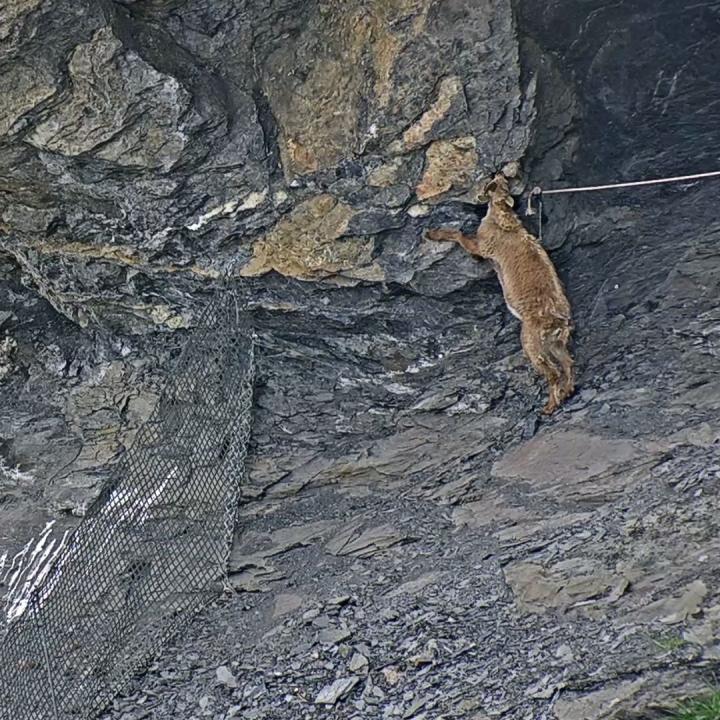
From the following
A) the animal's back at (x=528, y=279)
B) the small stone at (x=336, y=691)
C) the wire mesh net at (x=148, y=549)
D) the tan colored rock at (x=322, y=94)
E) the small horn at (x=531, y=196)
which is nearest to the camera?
the small stone at (x=336, y=691)

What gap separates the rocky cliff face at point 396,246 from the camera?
5.75 meters

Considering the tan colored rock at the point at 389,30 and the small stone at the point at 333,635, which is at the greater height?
the tan colored rock at the point at 389,30

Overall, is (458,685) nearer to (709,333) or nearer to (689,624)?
(689,624)

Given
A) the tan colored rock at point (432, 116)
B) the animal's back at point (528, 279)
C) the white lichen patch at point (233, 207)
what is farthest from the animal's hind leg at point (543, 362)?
the white lichen patch at point (233, 207)

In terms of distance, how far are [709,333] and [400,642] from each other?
302 centimetres

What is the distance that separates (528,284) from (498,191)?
26.7 inches

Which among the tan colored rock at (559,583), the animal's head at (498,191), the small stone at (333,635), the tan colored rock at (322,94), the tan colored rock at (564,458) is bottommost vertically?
the tan colored rock at (564,458)

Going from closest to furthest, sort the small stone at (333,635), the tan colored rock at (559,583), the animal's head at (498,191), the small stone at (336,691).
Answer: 1. the tan colored rock at (559,583)
2. the small stone at (336,691)
3. the small stone at (333,635)
4. the animal's head at (498,191)

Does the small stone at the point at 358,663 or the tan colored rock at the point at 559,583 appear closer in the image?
the tan colored rock at the point at 559,583

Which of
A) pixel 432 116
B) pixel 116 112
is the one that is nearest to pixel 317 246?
pixel 432 116

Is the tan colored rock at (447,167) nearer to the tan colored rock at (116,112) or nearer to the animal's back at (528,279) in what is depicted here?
the animal's back at (528,279)

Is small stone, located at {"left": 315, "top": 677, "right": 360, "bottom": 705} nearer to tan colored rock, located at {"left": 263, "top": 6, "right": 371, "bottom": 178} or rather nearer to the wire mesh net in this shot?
the wire mesh net

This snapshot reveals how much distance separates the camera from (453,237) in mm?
6516

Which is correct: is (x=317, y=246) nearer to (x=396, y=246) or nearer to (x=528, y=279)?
(x=396, y=246)
